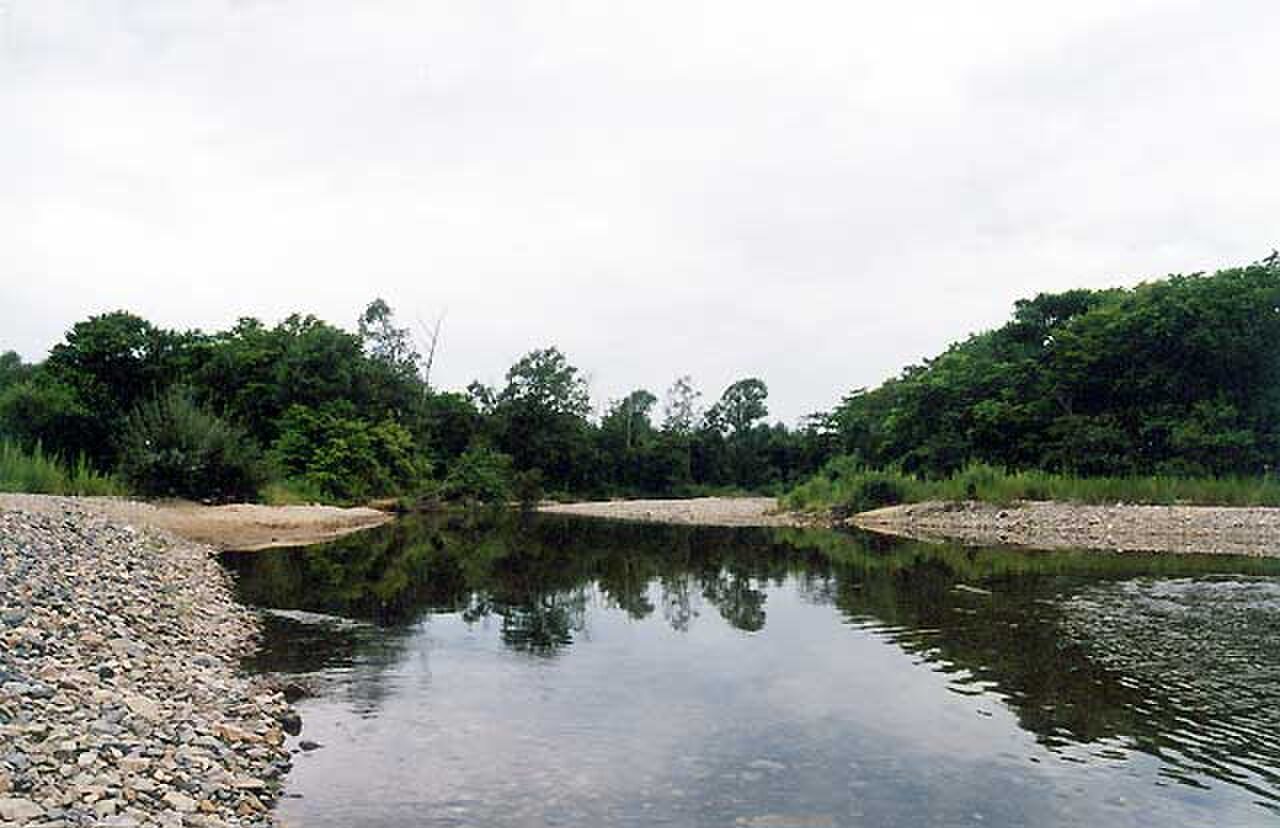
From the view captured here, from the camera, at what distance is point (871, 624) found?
14383mm

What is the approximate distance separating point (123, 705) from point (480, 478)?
49.5 metres

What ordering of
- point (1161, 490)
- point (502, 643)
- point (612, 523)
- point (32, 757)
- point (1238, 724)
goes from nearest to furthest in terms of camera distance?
point (32, 757), point (1238, 724), point (502, 643), point (1161, 490), point (612, 523)

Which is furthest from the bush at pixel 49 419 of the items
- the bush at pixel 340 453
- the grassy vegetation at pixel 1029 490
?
the grassy vegetation at pixel 1029 490

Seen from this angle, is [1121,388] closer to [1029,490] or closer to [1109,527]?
[1029,490]

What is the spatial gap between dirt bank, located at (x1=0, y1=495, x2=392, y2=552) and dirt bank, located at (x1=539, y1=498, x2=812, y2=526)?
16.7 metres

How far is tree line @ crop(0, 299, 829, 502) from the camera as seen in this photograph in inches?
1292

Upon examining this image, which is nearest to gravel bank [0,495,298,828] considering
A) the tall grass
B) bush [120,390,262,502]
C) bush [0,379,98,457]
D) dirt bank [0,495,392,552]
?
dirt bank [0,495,392,552]

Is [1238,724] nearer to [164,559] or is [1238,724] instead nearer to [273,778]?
[273,778]

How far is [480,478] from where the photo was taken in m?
56.2

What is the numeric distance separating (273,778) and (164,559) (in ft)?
39.1

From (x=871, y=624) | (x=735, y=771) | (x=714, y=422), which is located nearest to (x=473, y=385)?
(x=714, y=422)

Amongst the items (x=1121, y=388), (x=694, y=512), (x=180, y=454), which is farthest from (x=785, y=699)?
(x=694, y=512)

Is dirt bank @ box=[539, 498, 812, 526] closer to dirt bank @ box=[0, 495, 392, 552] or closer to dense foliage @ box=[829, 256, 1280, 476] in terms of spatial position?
dense foliage @ box=[829, 256, 1280, 476]

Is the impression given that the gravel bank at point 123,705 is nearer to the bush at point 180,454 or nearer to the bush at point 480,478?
the bush at point 180,454
